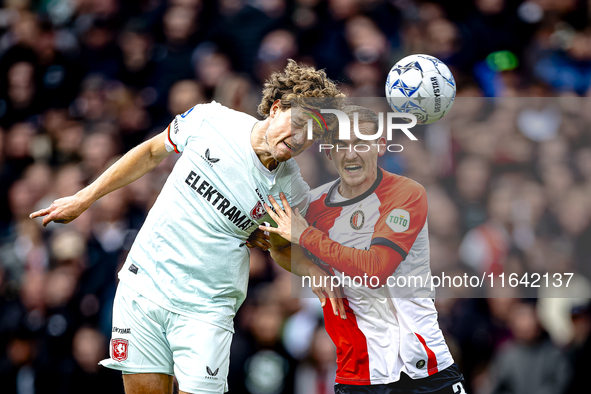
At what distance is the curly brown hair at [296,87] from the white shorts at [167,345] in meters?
1.40

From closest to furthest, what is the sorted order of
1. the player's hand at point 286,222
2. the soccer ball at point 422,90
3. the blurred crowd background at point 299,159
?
the player's hand at point 286,222 < the soccer ball at point 422,90 < the blurred crowd background at point 299,159

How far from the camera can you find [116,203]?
6.52 meters

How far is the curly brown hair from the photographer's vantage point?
374cm

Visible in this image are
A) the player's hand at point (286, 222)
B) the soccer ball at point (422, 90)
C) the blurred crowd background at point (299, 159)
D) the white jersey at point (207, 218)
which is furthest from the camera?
the blurred crowd background at point (299, 159)

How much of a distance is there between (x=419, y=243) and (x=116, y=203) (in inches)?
145

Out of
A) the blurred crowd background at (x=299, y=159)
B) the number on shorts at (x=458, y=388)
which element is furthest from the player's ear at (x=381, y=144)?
the number on shorts at (x=458, y=388)

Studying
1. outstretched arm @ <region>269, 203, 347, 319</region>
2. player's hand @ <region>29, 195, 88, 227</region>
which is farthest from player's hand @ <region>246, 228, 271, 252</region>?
player's hand @ <region>29, 195, 88, 227</region>

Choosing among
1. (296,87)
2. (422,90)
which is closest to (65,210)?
(296,87)

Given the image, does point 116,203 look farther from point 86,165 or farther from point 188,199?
point 188,199

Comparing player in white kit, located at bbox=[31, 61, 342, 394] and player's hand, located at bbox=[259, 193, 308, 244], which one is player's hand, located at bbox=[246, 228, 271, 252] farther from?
player's hand, located at bbox=[259, 193, 308, 244]

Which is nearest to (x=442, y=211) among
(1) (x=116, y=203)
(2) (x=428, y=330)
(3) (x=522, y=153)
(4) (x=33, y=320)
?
(2) (x=428, y=330)

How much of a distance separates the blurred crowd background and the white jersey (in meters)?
0.44

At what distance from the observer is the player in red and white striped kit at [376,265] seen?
12.4 ft

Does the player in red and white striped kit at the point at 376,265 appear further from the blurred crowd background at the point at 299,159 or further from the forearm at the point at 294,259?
the blurred crowd background at the point at 299,159
